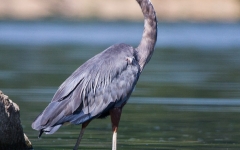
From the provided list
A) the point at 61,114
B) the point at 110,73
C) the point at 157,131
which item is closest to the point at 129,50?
the point at 110,73

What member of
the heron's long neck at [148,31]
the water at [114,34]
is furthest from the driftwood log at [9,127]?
the water at [114,34]

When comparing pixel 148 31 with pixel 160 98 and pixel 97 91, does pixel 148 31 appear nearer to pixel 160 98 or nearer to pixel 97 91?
pixel 97 91

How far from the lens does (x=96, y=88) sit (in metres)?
9.98

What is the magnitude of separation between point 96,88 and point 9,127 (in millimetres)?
1223

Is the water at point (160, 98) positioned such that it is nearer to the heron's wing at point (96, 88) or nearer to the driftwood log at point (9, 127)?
the driftwood log at point (9, 127)

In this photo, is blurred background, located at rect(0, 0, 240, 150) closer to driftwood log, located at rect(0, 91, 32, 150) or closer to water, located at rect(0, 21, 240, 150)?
water, located at rect(0, 21, 240, 150)

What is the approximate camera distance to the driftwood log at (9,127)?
10.1 metres

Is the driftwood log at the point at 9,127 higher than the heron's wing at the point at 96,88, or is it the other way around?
the heron's wing at the point at 96,88

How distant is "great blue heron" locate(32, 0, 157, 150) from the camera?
31.8 ft

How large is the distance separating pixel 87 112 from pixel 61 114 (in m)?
0.35

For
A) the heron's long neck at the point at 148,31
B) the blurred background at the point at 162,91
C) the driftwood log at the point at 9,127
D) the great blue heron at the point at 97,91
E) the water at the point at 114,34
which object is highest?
the heron's long neck at the point at 148,31

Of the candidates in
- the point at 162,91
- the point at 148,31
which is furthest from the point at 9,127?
the point at 162,91

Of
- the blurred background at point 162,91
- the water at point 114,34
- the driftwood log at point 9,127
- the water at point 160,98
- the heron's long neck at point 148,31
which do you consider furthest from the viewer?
the water at point 114,34

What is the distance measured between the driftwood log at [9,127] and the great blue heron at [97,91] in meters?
0.65
